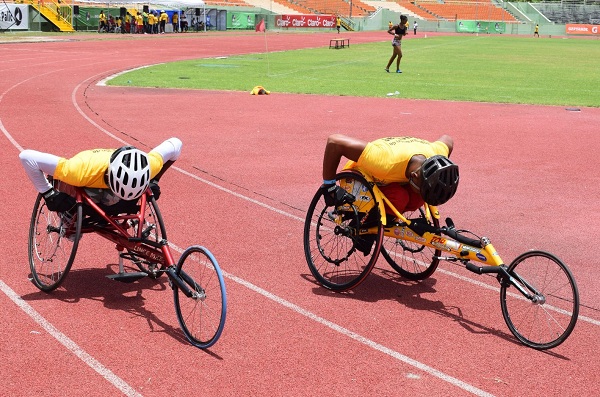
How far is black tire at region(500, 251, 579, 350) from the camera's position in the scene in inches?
223

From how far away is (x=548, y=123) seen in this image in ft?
56.2

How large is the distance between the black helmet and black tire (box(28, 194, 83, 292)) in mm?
2790

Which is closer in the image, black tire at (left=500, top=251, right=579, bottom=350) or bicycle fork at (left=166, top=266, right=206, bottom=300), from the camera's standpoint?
bicycle fork at (left=166, top=266, right=206, bottom=300)

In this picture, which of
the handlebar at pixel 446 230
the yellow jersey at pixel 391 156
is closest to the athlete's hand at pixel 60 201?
the yellow jersey at pixel 391 156

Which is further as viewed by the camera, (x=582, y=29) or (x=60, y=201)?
(x=582, y=29)

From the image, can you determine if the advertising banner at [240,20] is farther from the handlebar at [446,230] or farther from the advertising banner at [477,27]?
the handlebar at [446,230]

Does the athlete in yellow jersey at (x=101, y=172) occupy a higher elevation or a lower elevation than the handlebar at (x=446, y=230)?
higher

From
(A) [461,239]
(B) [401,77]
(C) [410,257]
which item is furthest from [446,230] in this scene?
(B) [401,77]

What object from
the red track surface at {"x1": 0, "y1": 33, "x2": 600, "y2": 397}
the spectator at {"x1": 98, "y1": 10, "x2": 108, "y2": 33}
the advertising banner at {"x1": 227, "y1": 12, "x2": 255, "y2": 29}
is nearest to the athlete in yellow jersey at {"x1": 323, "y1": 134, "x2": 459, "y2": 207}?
the red track surface at {"x1": 0, "y1": 33, "x2": 600, "y2": 397}

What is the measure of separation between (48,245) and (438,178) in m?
3.36

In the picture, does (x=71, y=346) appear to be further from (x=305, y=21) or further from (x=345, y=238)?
(x=305, y=21)

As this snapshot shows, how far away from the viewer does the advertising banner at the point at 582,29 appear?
95.4 metres

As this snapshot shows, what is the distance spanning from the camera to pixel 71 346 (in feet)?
18.2

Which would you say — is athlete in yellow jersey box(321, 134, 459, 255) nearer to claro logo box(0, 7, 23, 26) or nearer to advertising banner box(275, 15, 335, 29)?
claro logo box(0, 7, 23, 26)
